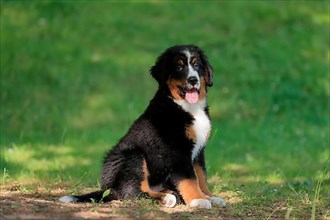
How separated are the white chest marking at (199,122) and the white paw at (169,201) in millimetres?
523

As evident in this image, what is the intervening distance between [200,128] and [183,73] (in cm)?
53

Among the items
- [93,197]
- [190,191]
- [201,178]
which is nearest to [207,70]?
[201,178]

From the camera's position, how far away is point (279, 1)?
18.0 m

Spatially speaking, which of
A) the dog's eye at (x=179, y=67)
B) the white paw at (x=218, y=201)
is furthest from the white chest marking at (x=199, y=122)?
the white paw at (x=218, y=201)

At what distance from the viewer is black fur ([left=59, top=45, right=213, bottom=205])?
6.88 meters

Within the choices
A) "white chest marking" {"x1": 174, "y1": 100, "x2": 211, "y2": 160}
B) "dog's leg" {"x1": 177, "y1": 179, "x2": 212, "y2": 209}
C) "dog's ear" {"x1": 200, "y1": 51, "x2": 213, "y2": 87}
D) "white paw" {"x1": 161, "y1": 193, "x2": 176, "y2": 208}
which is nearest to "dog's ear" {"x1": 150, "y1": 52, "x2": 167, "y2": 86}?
"white chest marking" {"x1": 174, "y1": 100, "x2": 211, "y2": 160}

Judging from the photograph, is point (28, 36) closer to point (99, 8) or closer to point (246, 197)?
point (99, 8)

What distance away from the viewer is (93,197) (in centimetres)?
675

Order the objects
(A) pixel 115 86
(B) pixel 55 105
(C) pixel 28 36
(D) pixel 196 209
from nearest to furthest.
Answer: (D) pixel 196 209, (B) pixel 55 105, (A) pixel 115 86, (C) pixel 28 36

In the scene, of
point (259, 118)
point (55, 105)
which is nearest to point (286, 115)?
point (259, 118)

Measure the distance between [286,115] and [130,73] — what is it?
3.07 meters

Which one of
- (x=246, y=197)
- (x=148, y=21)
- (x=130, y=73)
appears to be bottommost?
(x=246, y=197)

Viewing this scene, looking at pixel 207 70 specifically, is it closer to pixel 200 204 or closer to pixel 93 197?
pixel 200 204

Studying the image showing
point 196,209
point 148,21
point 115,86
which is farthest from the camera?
point 148,21
